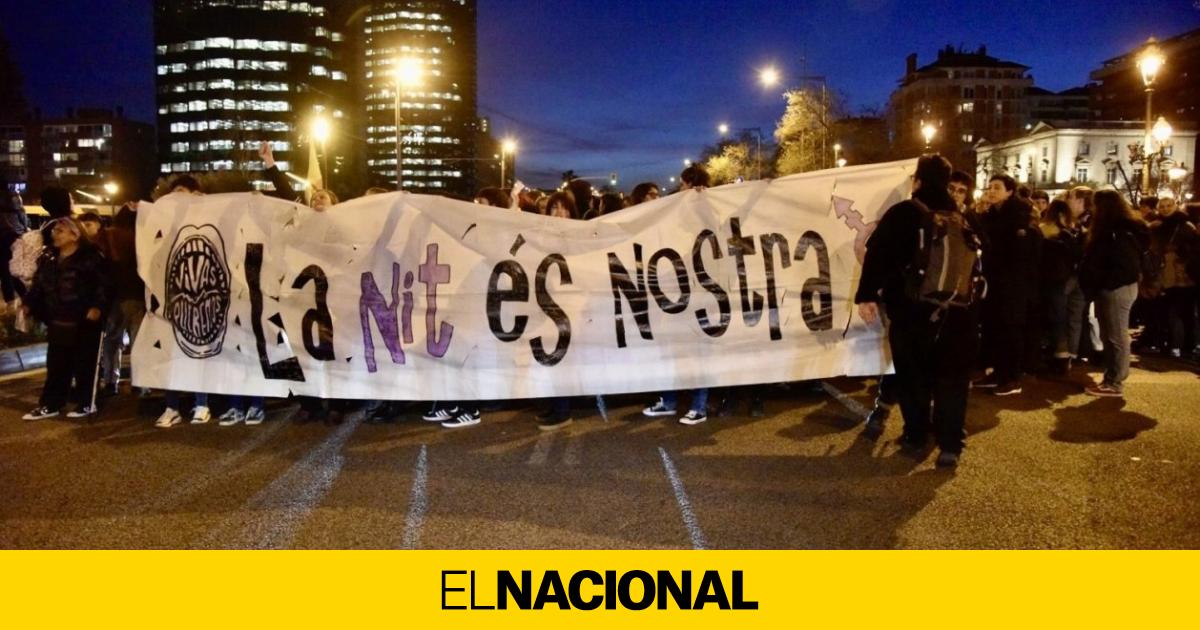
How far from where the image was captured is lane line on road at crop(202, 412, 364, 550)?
4.08m

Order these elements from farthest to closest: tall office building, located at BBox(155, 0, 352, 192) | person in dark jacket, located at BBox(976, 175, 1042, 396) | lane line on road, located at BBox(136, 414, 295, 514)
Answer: tall office building, located at BBox(155, 0, 352, 192), person in dark jacket, located at BBox(976, 175, 1042, 396), lane line on road, located at BBox(136, 414, 295, 514)

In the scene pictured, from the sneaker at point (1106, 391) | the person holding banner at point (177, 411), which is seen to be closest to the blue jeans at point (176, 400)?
the person holding banner at point (177, 411)

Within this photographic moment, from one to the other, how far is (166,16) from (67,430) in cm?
13637

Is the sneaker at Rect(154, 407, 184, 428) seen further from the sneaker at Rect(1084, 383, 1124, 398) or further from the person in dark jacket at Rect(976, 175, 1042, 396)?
the sneaker at Rect(1084, 383, 1124, 398)

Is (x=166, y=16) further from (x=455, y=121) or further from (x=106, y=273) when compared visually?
(x=106, y=273)

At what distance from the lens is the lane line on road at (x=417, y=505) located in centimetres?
408

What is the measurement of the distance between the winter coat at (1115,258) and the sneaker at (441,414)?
5.50m

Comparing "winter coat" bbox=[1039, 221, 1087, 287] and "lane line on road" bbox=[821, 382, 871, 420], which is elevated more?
"winter coat" bbox=[1039, 221, 1087, 287]

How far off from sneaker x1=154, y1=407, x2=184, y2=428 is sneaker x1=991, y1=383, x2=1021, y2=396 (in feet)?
22.7

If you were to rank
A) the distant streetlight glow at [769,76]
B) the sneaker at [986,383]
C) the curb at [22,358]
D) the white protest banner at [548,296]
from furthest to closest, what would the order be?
the distant streetlight glow at [769,76] → the curb at [22,358] → the sneaker at [986,383] → the white protest banner at [548,296]

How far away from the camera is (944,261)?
4984mm

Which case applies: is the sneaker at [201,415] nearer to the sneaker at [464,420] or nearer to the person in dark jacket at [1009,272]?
the sneaker at [464,420]

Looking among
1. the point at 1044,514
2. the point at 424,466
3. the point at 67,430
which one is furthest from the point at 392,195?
the point at 1044,514

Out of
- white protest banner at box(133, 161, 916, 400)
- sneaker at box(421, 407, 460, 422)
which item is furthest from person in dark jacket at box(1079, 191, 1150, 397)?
sneaker at box(421, 407, 460, 422)
